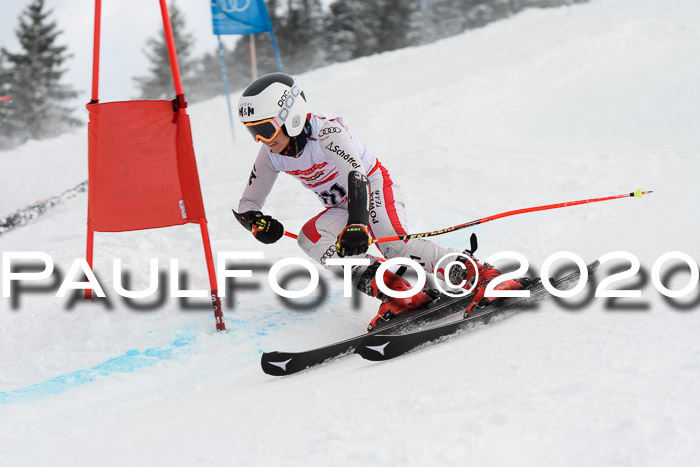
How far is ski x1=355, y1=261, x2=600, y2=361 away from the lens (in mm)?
2865

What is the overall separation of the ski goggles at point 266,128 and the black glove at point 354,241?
0.71 metres

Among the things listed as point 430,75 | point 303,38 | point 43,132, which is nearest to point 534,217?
point 430,75

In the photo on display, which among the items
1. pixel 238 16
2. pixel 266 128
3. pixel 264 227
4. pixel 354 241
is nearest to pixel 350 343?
pixel 354 241

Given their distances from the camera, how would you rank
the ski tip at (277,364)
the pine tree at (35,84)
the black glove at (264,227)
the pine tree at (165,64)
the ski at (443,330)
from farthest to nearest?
the pine tree at (165,64) < the pine tree at (35,84) < the black glove at (264,227) < the ski tip at (277,364) < the ski at (443,330)

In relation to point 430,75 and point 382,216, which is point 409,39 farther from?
point 382,216

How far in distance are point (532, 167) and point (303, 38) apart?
99.7ft

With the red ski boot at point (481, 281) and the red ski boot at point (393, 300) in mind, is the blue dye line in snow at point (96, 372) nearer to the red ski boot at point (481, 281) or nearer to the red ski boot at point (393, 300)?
the red ski boot at point (393, 300)

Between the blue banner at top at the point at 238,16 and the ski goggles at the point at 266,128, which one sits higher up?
the blue banner at top at the point at 238,16

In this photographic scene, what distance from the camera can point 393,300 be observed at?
12.4 feet

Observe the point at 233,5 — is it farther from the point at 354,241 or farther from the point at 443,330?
the point at 443,330

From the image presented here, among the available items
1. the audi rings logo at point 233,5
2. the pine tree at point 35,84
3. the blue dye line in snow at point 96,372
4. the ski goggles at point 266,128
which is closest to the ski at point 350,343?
the blue dye line in snow at point 96,372

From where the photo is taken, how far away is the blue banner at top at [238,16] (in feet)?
34.8

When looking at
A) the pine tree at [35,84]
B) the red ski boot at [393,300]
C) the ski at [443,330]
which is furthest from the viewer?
the pine tree at [35,84]

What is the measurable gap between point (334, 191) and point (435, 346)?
4.31ft
